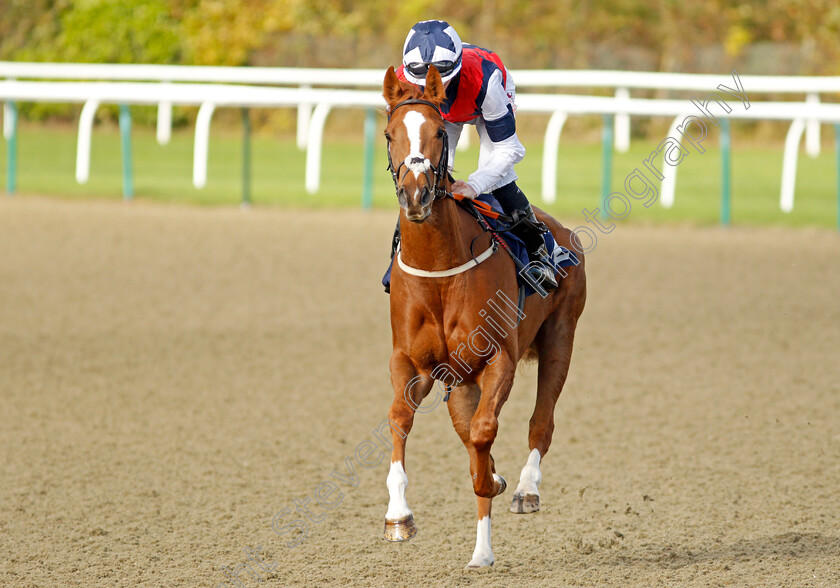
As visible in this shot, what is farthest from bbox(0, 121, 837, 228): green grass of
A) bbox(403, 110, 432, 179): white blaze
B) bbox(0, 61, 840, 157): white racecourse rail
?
bbox(403, 110, 432, 179): white blaze

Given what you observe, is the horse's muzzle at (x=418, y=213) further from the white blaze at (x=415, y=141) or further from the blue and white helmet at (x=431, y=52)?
the blue and white helmet at (x=431, y=52)

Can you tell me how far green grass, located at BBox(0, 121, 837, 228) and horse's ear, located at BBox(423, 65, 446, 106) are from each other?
9380mm

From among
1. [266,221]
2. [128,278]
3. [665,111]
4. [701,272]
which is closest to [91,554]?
[128,278]

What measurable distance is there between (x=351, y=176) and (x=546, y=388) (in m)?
13.4

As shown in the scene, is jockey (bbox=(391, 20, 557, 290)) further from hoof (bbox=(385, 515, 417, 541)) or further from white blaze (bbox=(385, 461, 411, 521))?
hoof (bbox=(385, 515, 417, 541))

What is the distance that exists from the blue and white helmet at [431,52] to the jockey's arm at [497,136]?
0.23 meters

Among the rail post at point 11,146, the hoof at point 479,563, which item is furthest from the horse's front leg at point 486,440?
the rail post at point 11,146

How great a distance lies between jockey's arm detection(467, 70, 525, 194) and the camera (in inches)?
174

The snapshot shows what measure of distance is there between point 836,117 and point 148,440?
997cm

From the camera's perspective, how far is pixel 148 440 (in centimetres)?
664

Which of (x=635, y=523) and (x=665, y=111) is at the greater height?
(x=665, y=111)

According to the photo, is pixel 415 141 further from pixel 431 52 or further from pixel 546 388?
pixel 546 388

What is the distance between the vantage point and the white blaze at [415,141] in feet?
12.5

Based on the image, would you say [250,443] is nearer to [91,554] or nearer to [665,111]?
[91,554]
